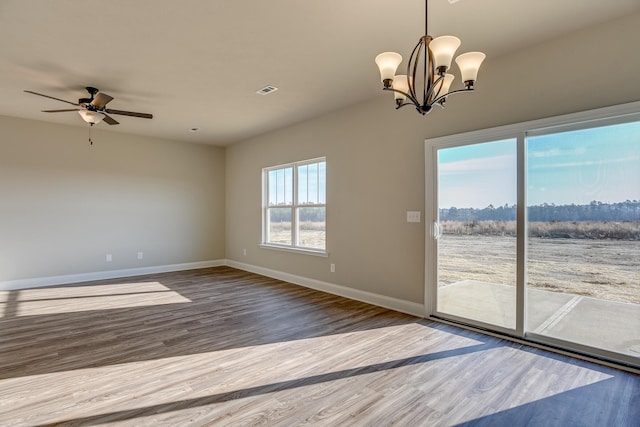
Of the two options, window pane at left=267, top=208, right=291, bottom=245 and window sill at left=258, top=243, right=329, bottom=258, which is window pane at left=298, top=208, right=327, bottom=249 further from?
window pane at left=267, top=208, right=291, bottom=245

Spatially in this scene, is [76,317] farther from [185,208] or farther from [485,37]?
[485,37]

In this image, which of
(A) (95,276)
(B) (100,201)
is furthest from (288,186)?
(A) (95,276)

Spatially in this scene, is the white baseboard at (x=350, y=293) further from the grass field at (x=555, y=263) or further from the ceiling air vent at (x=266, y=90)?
the ceiling air vent at (x=266, y=90)

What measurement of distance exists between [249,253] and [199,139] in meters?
2.61

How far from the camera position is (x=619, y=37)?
262cm

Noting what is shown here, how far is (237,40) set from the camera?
9.67ft

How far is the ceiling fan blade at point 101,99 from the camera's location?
367cm

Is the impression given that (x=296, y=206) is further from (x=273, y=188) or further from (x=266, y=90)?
(x=266, y=90)

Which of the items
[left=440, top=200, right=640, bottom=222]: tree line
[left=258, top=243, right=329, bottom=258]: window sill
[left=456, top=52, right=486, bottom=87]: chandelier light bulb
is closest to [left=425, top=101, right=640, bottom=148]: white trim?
[left=440, top=200, right=640, bottom=222]: tree line

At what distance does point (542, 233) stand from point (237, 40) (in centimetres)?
332

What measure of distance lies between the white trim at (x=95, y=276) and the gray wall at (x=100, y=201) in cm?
8

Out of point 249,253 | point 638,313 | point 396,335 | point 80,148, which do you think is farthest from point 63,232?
point 638,313

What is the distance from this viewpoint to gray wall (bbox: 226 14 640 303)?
8.98 ft

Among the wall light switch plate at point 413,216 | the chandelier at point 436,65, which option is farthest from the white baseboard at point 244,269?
the chandelier at point 436,65
